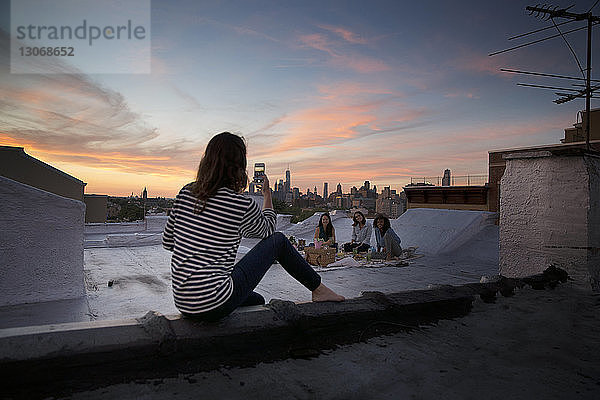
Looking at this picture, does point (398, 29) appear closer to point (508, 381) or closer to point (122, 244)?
point (508, 381)

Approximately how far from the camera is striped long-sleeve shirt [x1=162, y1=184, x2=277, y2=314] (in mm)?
1805

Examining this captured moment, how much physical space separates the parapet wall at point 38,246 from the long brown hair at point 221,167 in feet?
12.1

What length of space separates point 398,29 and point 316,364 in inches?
310

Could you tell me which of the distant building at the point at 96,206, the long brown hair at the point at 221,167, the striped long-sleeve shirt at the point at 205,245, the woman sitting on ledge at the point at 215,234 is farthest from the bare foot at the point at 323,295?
the distant building at the point at 96,206

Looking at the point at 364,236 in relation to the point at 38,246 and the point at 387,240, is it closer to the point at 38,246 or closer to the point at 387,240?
the point at 387,240

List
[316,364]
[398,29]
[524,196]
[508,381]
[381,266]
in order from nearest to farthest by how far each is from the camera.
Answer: [508,381], [316,364], [524,196], [381,266], [398,29]

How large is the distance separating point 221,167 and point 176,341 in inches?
34.7

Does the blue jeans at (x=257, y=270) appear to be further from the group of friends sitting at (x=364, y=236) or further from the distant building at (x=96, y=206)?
the distant building at (x=96, y=206)

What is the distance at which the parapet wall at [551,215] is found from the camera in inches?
141

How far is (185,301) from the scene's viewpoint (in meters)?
1.81

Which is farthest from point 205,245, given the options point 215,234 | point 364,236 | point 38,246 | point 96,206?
point 96,206

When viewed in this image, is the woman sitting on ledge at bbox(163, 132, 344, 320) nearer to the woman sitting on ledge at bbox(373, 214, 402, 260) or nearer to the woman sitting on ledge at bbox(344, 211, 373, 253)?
the woman sitting on ledge at bbox(373, 214, 402, 260)

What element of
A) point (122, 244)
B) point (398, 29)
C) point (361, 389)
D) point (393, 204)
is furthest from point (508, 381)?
point (393, 204)

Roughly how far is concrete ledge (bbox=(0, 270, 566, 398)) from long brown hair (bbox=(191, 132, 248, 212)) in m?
0.63
